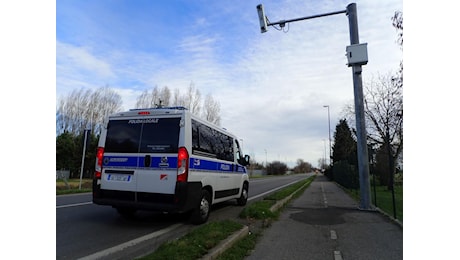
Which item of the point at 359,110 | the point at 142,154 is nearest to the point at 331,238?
the point at 142,154

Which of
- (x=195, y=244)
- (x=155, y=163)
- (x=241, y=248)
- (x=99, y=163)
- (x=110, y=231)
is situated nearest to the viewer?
(x=195, y=244)

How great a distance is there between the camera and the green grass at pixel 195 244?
452cm

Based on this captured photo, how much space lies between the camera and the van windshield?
7.08m

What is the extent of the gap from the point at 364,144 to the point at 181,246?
858cm

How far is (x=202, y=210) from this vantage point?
777 centimetres

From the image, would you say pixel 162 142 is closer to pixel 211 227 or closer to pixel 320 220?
pixel 211 227

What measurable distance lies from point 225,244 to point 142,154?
9.57 ft

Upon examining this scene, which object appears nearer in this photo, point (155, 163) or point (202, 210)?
point (155, 163)

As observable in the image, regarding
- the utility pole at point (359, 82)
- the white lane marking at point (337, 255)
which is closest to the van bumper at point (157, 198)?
the white lane marking at point (337, 255)

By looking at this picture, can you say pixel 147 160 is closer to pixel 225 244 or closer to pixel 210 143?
pixel 210 143

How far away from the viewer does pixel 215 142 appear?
29.2ft

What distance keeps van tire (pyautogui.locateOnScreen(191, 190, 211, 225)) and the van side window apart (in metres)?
0.99

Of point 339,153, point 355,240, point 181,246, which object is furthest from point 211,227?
point 339,153

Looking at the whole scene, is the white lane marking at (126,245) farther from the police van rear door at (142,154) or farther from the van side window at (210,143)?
the van side window at (210,143)
